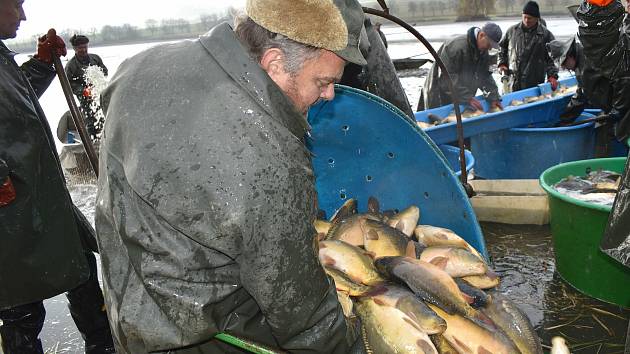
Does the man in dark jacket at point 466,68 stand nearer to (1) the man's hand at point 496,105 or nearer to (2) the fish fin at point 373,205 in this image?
(1) the man's hand at point 496,105

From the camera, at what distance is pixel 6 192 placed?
2848mm

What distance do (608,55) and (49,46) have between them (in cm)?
446

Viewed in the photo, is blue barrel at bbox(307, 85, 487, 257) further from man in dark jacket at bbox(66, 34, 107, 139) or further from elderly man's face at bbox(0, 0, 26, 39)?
man in dark jacket at bbox(66, 34, 107, 139)

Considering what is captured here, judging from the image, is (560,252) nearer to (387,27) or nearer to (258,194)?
(258,194)

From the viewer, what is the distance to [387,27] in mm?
Result: 62969

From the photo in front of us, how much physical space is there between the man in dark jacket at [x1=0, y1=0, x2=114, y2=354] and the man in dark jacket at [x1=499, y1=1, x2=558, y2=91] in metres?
7.89

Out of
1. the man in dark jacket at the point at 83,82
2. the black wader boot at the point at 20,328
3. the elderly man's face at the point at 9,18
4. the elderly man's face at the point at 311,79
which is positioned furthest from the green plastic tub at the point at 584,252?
the man in dark jacket at the point at 83,82

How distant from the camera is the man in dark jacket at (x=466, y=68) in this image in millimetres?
7598

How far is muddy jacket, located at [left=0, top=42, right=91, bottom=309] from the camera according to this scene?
294 centimetres

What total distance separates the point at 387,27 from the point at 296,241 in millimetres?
65316

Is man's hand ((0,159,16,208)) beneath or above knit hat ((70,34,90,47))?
beneath

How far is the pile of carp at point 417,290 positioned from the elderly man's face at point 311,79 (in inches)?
43.8

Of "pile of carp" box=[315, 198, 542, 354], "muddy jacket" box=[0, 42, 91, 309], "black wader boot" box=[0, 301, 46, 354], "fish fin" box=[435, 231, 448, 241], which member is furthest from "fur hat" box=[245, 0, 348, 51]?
"black wader boot" box=[0, 301, 46, 354]

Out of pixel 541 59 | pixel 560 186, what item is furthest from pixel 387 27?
pixel 560 186
